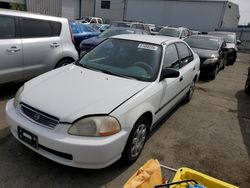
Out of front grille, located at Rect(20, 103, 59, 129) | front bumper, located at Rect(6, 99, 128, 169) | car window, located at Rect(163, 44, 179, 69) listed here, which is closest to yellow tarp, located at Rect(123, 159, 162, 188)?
front bumper, located at Rect(6, 99, 128, 169)

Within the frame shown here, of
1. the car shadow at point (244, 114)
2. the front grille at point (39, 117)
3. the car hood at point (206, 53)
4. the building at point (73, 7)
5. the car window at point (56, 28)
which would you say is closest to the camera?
the front grille at point (39, 117)

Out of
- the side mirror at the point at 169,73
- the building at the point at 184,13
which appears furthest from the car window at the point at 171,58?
the building at the point at 184,13

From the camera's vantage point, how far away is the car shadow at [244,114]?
4284 mm

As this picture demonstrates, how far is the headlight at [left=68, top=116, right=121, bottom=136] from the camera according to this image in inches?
96.5

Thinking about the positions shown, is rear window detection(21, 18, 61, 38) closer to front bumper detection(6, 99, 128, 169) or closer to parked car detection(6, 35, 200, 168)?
parked car detection(6, 35, 200, 168)

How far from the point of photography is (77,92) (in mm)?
2865

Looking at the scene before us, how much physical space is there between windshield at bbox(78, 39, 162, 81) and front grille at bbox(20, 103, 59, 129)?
1.20 metres

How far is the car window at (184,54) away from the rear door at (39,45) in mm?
2648

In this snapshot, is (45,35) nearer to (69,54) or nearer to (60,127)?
(69,54)

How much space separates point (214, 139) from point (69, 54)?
363 centimetres

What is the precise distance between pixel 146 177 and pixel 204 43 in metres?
8.21

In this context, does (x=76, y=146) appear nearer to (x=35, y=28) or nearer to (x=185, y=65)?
(x=185, y=65)

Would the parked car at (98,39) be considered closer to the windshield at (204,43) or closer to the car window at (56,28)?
the windshield at (204,43)

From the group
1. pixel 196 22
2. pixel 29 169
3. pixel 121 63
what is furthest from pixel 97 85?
pixel 196 22
